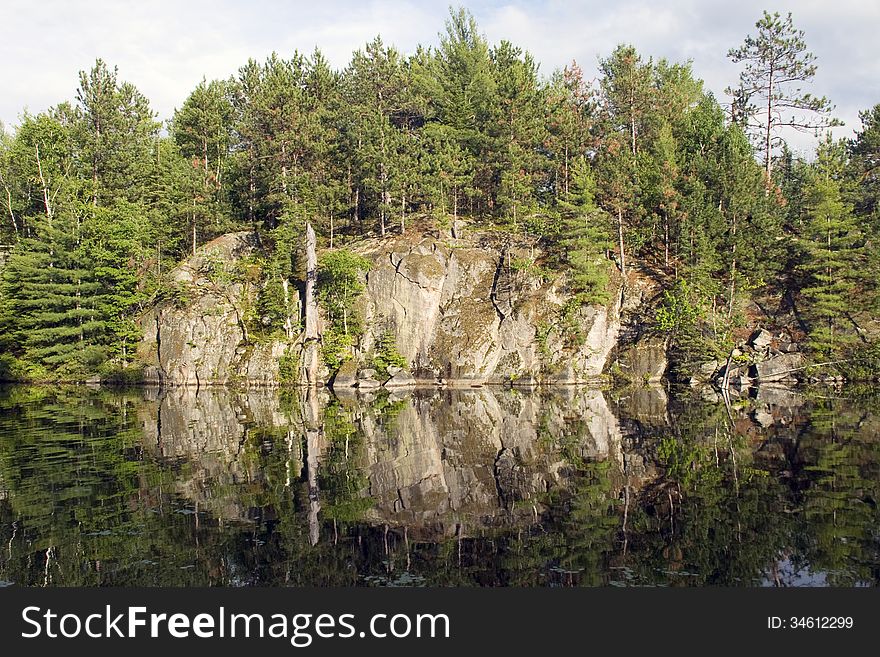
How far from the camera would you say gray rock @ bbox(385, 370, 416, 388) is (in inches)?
2040

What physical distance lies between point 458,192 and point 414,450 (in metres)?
43.5

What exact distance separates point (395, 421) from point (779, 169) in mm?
54618

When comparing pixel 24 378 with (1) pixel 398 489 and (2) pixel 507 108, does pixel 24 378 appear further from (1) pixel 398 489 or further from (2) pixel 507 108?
(1) pixel 398 489

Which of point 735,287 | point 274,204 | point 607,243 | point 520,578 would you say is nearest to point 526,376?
point 607,243

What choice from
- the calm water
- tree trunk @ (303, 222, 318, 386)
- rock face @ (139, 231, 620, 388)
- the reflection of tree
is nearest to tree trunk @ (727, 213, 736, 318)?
rock face @ (139, 231, 620, 388)

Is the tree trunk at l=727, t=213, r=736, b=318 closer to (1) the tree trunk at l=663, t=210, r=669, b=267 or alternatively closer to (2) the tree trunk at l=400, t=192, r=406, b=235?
(1) the tree trunk at l=663, t=210, r=669, b=267

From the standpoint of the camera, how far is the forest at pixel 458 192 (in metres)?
51.0

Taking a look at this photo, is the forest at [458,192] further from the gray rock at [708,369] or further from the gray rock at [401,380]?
the gray rock at [401,380]

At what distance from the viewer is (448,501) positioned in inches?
647

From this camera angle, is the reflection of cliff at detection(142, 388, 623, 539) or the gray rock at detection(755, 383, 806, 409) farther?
the gray rock at detection(755, 383, 806, 409)

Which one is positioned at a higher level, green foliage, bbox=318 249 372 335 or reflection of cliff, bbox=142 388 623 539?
green foliage, bbox=318 249 372 335

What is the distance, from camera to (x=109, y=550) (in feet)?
41.9

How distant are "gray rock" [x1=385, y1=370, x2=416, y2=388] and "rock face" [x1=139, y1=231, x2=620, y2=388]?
83 millimetres

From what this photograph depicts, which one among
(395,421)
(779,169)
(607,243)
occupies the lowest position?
(395,421)
